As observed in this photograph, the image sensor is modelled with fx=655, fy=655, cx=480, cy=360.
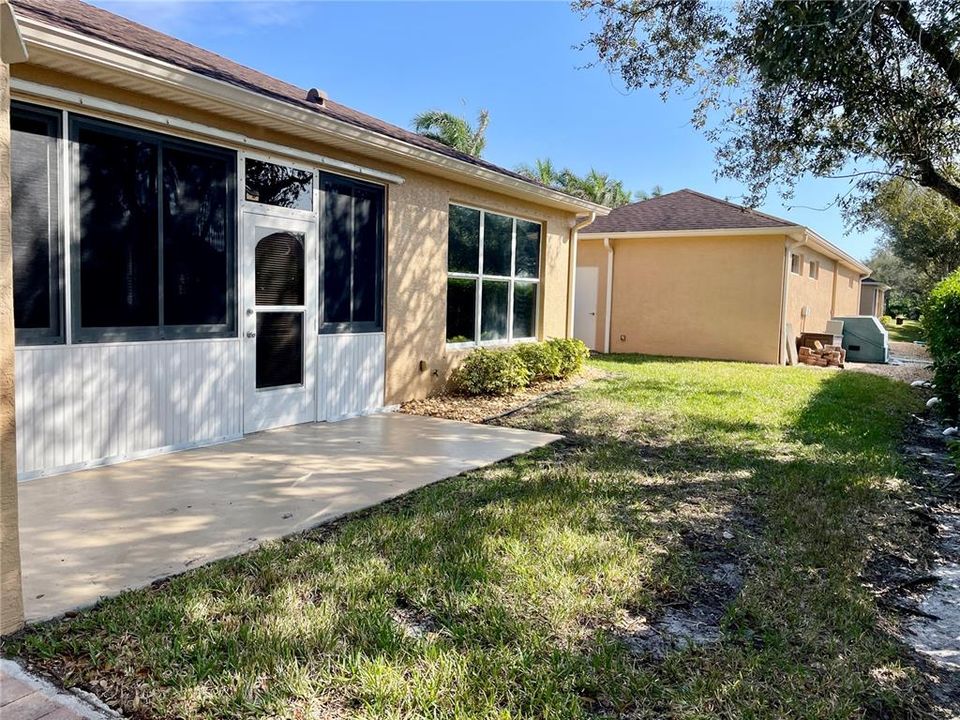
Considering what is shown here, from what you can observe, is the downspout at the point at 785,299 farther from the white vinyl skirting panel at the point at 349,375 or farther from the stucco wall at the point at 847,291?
the stucco wall at the point at 847,291

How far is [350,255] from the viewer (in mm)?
7707

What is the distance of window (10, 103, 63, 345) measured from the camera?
469 centimetres

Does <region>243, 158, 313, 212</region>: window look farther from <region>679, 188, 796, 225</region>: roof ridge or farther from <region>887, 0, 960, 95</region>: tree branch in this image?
<region>679, 188, 796, 225</region>: roof ridge

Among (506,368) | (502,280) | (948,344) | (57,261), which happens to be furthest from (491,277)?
(57,261)

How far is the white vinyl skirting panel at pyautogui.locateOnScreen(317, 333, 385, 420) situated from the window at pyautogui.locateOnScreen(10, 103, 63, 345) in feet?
9.43

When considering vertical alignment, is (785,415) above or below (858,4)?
below

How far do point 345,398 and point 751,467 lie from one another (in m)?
4.56

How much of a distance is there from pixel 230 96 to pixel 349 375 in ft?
11.1

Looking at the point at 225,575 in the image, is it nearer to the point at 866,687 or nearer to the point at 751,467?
the point at 866,687

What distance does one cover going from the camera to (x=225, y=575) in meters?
3.38

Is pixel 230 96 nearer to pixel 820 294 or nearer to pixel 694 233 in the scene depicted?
pixel 694 233

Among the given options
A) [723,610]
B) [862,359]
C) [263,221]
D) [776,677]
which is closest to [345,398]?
[263,221]

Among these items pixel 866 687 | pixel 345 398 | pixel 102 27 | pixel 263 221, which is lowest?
pixel 866 687

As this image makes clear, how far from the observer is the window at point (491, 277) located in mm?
9680
